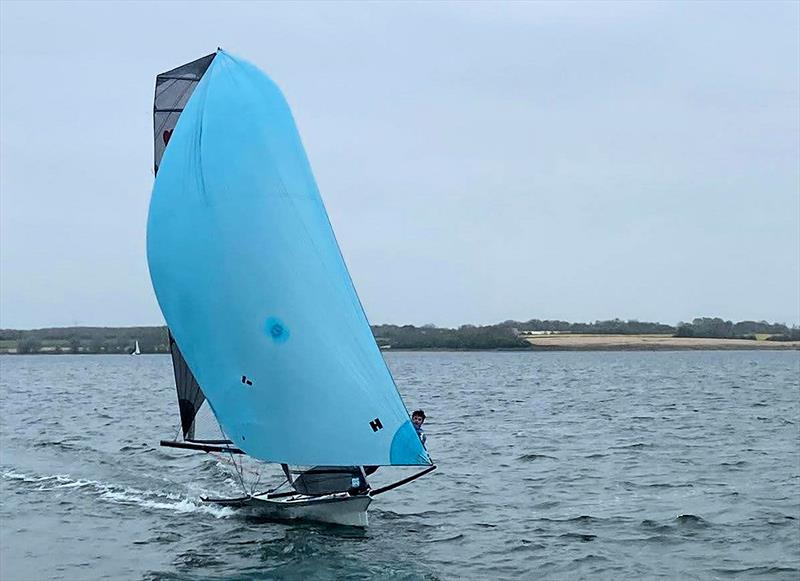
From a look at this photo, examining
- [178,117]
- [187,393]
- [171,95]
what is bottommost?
[187,393]

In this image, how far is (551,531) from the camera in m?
20.4

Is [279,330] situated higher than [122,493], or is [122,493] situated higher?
[279,330]

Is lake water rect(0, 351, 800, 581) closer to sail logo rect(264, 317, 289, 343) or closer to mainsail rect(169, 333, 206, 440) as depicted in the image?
mainsail rect(169, 333, 206, 440)

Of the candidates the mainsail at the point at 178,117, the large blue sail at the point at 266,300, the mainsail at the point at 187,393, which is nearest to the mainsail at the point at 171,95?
the mainsail at the point at 178,117

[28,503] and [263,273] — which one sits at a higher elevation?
[263,273]

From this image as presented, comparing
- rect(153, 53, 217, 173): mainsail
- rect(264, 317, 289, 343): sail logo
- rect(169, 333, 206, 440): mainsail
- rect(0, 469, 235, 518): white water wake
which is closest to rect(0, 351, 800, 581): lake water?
rect(0, 469, 235, 518): white water wake

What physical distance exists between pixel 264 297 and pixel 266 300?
2.3 inches

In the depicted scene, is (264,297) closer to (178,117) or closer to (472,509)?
(178,117)

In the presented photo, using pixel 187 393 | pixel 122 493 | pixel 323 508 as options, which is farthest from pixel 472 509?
pixel 122 493

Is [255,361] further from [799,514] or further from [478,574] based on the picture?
[799,514]

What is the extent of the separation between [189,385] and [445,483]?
8.04m

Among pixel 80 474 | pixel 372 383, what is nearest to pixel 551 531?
pixel 372 383

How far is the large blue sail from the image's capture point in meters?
17.5

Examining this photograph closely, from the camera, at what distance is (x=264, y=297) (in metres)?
17.7
